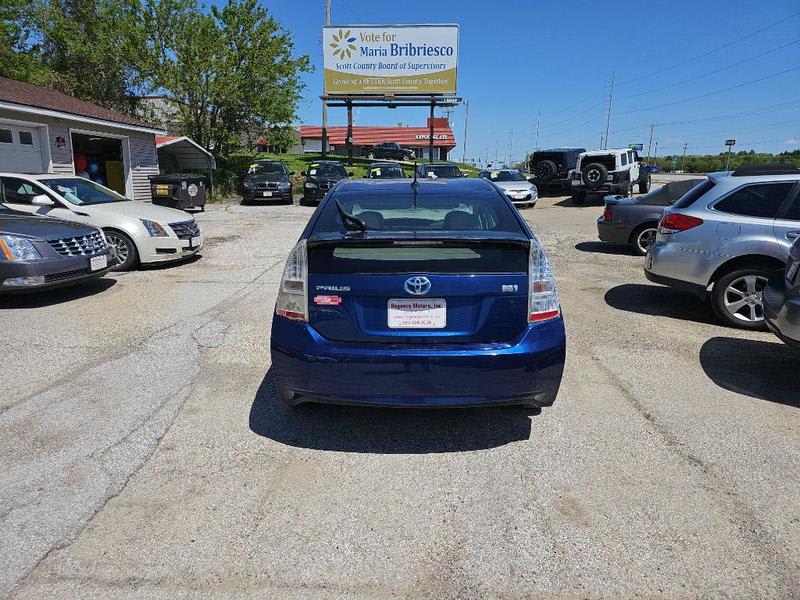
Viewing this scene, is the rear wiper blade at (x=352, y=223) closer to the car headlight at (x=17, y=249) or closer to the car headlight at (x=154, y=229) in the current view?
the car headlight at (x=17, y=249)

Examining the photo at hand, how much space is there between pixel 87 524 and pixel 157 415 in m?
1.20

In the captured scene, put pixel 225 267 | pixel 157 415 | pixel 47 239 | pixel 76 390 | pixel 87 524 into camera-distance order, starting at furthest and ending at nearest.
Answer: pixel 225 267, pixel 47 239, pixel 76 390, pixel 157 415, pixel 87 524

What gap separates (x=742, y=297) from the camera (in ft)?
19.3

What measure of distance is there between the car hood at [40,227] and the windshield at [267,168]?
1594 centimetres

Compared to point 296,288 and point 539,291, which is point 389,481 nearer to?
point 296,288

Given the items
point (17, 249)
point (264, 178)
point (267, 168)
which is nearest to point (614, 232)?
point (17, 249)

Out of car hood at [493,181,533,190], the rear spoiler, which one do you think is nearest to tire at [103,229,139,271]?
the rear spoiler

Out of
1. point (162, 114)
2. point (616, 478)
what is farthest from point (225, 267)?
point (162, 114)

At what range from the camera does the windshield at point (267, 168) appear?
2274 centimetres

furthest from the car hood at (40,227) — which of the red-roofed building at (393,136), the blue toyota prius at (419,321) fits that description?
the red-roofed building at (393,136)

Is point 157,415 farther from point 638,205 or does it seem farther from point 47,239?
point 638,205

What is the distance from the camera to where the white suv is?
20.6 metres

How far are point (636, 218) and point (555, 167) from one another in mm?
14906

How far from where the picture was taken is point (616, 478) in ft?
10.2
